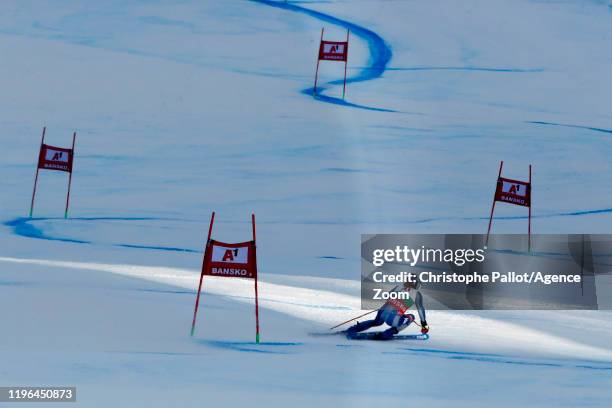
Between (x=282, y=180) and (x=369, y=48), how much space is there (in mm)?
7223

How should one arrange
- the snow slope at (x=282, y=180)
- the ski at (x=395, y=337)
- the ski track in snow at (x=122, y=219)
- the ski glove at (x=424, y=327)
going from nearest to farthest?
1. the snow slope at (x=282, y=180)
2. the ski glove at (x=424, y=327)
3. the ski at (x=395, y=337)
4. the ski track in snow at (x=122, y=219)

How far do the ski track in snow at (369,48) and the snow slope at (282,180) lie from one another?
0.07 meters

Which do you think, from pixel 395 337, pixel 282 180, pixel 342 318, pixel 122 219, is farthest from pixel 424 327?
pixel 282 180

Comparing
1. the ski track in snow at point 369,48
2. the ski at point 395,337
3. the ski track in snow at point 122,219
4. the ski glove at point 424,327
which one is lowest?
the ski at point 395,337

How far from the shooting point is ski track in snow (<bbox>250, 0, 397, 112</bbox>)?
712 inches

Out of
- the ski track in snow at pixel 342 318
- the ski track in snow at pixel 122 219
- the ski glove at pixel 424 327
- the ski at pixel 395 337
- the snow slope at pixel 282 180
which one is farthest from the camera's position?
the ski track in snow at pixel 122 219

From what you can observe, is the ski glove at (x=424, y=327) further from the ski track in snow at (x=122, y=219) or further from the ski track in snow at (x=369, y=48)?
the ski track in snow at (x=369, y=48)

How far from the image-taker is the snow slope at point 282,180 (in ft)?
23.9

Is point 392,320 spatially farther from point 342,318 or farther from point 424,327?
point 342,318

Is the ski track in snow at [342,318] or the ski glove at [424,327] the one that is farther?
the ski glove at [424,327]

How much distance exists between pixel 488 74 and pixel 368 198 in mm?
6942

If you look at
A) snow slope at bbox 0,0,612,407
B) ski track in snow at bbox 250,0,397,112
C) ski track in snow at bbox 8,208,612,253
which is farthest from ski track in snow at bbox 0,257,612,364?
ski track in snow at bbox 250,0,397,112

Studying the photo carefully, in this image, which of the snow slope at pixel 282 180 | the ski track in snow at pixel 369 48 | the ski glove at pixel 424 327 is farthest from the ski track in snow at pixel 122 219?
the ski track in snow at pixel 369 48

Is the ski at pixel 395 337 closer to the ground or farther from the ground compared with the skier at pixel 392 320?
closer to the ground
